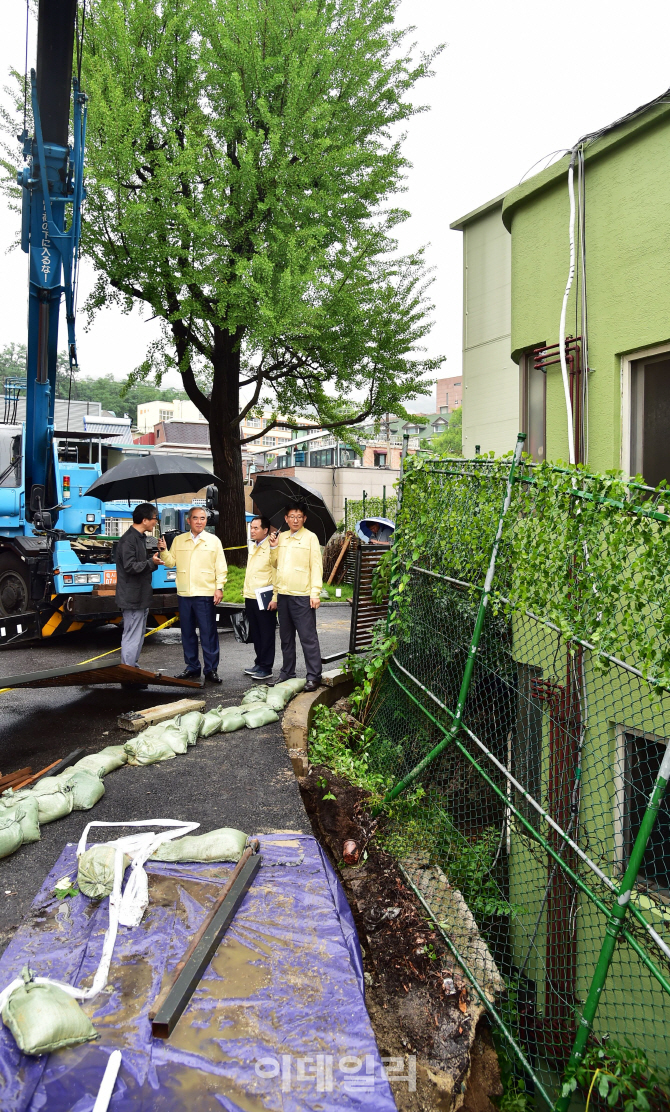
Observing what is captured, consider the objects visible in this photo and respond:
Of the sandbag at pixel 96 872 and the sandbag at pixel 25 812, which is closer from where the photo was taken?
the sandbag at pixel 96 872

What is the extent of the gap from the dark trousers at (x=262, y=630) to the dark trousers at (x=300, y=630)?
1.30 ft

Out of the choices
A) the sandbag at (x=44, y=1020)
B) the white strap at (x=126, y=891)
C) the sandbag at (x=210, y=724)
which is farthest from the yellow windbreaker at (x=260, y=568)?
the sandbag at (x=44, y=1020)

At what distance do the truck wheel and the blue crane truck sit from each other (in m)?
0.01

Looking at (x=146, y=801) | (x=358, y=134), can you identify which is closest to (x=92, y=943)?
(x=146, y=801)

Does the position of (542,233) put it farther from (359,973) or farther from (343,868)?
(359,973)

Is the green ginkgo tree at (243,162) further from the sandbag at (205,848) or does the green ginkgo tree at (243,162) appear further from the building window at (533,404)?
the sandbag at (205,848)

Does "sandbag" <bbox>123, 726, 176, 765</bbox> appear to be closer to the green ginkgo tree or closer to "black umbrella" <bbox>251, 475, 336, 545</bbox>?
"black umbrella" <bbox>251, 475, 336, 545</bbox>

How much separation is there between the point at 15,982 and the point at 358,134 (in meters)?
15.6

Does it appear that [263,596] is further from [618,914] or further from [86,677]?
[618,914]

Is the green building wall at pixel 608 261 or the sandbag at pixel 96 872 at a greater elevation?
the green building wall at pixel 608 261

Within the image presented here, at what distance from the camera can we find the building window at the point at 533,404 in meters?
6.60

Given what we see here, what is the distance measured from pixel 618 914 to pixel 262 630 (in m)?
5.26

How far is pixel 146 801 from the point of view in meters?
4.64

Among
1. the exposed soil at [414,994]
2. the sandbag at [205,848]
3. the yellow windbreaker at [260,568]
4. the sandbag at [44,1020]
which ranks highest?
the yellow windbreaker at [260,568]
